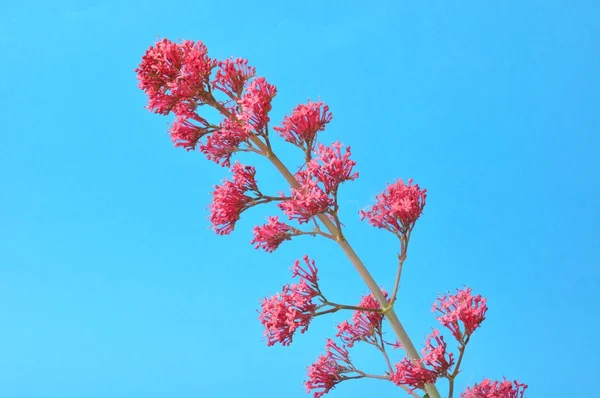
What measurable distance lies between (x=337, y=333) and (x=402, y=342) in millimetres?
657

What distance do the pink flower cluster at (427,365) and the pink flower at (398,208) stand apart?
63cm

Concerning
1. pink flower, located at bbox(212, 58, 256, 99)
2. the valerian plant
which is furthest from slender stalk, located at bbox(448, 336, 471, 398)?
pink flower, located at bbox(212, 58, 256, 99)

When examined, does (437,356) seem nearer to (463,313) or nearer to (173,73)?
(463,313)

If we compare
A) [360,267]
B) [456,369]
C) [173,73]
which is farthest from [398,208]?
[173,73]

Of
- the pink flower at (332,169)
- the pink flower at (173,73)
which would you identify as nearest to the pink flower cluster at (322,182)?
the pink flower at (332,169)

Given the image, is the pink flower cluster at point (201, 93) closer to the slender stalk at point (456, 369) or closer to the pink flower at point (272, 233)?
the pink flower at point (272, 233)

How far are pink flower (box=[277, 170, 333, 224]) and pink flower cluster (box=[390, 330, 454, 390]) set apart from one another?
2.84 feet

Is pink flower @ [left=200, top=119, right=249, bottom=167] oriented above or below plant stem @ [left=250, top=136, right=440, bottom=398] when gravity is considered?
above

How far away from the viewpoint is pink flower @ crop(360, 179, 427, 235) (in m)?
3.94

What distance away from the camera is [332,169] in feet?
12.2

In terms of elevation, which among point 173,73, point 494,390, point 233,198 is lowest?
point 494,390

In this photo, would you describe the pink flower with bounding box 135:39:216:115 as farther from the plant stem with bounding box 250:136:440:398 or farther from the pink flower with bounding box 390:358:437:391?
the pink flower with bounding box 390:358:437:391

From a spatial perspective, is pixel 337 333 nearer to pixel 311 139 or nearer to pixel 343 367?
pixel 343 367

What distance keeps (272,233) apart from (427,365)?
106cm
